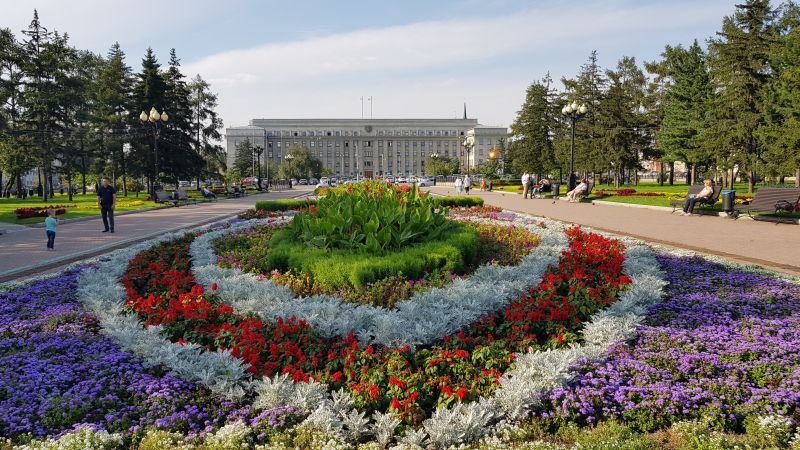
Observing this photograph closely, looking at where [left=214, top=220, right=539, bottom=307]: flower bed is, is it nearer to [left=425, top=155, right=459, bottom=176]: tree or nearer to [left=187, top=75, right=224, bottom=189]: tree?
[left=187, top=75, right=224, bottom=189]: tree

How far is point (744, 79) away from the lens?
27.8m

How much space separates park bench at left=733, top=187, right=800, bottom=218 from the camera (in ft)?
45.0

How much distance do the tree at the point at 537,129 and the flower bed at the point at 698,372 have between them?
4510 centimetres

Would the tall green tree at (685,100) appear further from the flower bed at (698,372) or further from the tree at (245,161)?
the tree at (245,161)

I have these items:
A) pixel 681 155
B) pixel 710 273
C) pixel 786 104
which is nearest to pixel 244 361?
pixel 710 273

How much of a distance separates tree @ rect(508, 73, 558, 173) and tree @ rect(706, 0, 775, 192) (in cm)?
2027

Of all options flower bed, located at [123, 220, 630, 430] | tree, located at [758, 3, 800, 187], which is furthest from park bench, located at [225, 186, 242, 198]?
flower bed, located at [123, 220, 630, 430]

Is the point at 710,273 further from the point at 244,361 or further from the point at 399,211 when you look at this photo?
the point at 244,361

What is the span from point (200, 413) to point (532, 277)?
4053mm

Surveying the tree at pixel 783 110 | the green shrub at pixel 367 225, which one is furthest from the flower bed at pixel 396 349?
the tree at pixel 783 110

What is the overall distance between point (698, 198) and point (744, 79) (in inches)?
635

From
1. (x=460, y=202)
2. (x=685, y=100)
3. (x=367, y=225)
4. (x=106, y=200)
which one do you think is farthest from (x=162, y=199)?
(x=685, y=100)

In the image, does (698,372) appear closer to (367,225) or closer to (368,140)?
(367,225)

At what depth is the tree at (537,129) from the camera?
4906 cm
